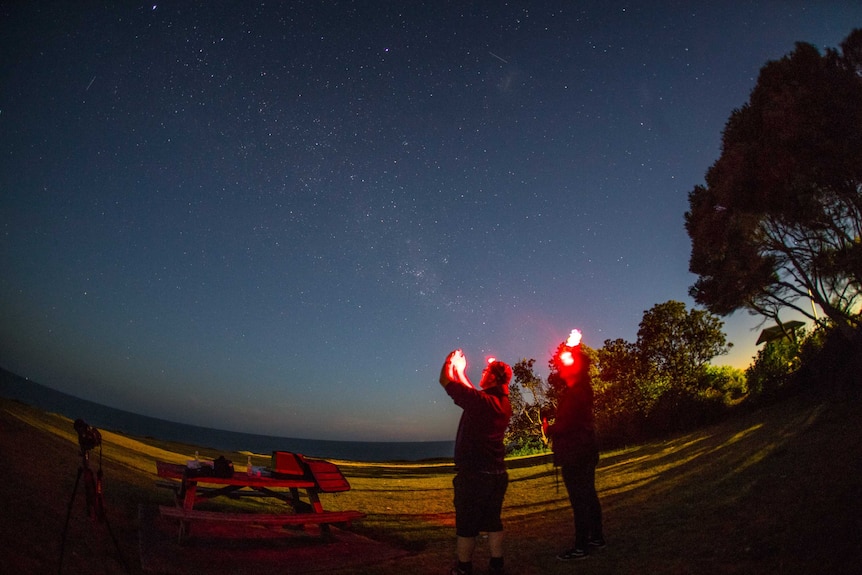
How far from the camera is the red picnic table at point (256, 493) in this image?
5138 millimetres

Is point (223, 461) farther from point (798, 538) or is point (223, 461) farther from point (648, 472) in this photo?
point (648, 472)

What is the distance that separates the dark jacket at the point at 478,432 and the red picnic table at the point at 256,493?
2.67 metres

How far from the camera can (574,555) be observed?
505cm

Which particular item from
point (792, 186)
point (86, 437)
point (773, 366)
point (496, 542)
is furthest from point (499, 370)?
point (773, 366)

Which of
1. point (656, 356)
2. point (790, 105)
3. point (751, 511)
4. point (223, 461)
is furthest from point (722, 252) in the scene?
point (223, 461)

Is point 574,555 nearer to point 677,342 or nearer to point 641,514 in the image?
point 641,514

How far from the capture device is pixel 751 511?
532 centimetres

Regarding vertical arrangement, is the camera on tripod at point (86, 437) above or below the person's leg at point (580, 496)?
above

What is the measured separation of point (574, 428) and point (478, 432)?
5.29 feet

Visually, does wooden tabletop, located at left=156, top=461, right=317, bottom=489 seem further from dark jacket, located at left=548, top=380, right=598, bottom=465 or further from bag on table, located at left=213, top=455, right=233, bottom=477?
dark jacket, located at left=548, top=380, right=598, bottom=465

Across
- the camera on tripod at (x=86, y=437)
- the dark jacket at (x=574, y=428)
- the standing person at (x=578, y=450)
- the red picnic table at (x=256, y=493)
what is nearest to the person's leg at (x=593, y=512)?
the standing person at (x=578, y=450)

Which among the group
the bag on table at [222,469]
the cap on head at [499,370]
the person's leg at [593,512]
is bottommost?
the person's leg at [593,512]

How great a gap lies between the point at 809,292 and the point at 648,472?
11.3 meters

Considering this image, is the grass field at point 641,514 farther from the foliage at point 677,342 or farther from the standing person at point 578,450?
the foliage at point 677,342
